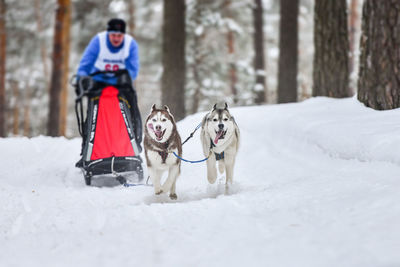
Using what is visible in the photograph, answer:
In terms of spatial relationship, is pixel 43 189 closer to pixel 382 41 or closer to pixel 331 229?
pixel 331 229

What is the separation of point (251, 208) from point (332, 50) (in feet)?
16.4

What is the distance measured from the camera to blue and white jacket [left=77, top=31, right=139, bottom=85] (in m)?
5.21

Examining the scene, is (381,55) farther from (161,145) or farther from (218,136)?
(161,145)

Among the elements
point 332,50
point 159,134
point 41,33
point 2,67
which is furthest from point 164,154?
point 41,33

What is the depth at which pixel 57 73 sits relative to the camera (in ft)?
40.2

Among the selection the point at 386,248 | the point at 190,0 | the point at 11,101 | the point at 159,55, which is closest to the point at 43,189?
the point at 386,248

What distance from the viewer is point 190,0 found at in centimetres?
1337

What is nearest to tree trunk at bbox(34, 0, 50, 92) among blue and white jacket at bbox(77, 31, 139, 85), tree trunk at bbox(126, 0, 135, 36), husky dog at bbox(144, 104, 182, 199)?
tree trunk at bbox(126, 0, 135, 36)

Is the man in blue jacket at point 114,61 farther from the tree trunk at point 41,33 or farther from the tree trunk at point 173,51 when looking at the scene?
the tree trunk at point 41,33

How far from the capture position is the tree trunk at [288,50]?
1035 centimetres

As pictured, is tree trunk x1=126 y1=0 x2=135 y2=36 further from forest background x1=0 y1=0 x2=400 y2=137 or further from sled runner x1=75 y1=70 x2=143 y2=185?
sled runner x1=75 y1=70 x2=143 y2=185

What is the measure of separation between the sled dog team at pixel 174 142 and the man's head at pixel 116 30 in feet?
6.73

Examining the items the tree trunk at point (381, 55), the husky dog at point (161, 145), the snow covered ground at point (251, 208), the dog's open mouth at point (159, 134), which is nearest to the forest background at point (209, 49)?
the tree trunk at point (381, 55)

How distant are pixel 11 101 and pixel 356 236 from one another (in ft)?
93.4
